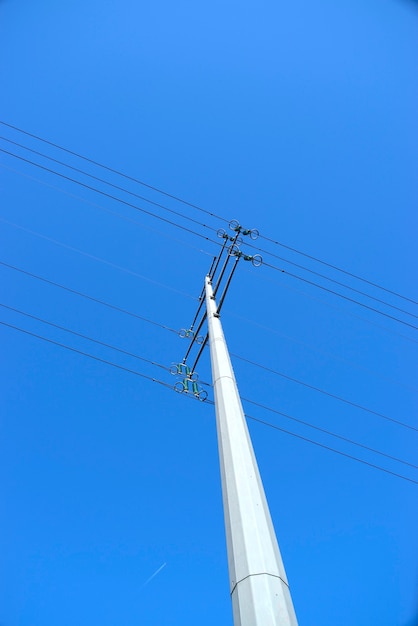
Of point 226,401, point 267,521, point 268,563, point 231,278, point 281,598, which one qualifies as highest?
point 231,278

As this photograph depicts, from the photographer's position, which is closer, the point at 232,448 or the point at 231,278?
the point at 232,448

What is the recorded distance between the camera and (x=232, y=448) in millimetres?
3352

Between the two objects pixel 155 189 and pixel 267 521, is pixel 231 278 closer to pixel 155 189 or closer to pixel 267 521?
pixel 155 189

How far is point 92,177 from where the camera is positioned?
38.5ft

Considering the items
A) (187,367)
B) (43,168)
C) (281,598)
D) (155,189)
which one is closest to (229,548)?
(281,598)

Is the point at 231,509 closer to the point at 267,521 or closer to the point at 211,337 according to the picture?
the point at 267,521

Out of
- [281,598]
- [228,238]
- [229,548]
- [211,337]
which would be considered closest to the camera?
[281,598]

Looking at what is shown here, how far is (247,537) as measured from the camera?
256 centimetres

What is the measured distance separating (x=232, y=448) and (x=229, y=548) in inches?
32.4

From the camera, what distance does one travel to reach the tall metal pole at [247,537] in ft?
7.14

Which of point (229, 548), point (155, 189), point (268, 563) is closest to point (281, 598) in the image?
point (268, 563)

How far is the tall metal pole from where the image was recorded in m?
2.18

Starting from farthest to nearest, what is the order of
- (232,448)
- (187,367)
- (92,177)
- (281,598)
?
(92,177) → (187,367) → (232,448) → (281,598)

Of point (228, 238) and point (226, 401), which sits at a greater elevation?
point (228, 238)
